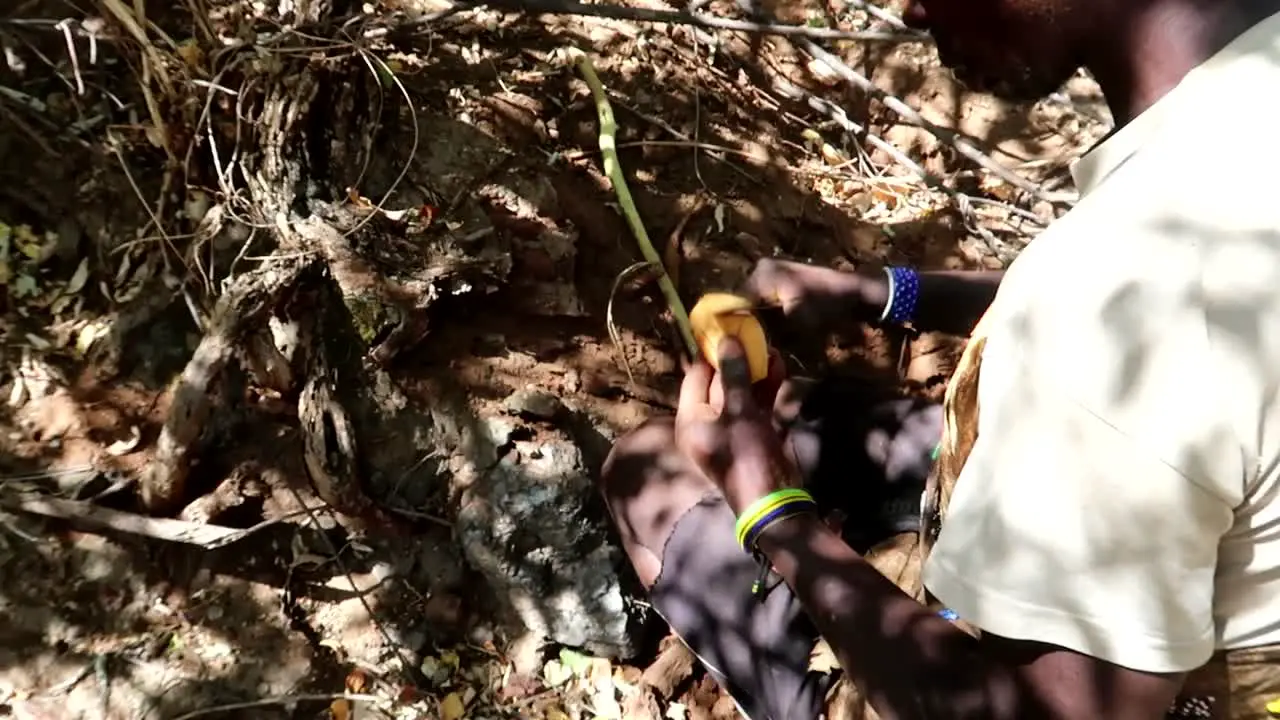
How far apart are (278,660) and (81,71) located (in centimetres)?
126

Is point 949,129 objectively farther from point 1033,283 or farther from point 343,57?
point 1033,283

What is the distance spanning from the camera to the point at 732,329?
176cm

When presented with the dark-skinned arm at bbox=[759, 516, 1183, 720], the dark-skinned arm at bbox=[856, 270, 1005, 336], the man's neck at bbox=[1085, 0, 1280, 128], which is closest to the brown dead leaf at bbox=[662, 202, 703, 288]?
the dark-skinned arm at bbox=[856, 270, 1005, 336]

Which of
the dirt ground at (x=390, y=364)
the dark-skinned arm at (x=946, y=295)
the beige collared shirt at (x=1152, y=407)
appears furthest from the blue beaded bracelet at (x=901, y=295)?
the beige collared shirt at (x=1152, y=407)

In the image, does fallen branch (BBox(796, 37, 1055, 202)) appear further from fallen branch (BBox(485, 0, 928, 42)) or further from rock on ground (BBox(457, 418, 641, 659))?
rock on ground (BBox(457, 418, 641, 659))

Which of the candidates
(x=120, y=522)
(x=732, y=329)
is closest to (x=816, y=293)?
(x=732, y=329)

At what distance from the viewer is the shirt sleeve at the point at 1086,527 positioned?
939mm

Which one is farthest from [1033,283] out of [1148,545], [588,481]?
[588,481]

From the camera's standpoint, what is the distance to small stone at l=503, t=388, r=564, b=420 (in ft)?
7.18

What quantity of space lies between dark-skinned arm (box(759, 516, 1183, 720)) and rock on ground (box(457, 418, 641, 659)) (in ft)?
2.34

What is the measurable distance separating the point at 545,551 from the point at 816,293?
0.82 metres

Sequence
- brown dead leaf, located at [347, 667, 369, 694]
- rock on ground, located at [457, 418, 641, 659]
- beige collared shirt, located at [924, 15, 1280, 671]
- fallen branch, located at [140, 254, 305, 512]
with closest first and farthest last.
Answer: beige collared shirt, located at [924, 15, 1280, 671] → fallen branch, located at [140, 254, 305, 512] → brown dead leaf, located at [347, 667, 369, 694] → rock on ground, located at [457, 418, 641, 659]

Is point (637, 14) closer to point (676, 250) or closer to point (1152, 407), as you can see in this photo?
point (676, 250)

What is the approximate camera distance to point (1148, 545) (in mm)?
968
